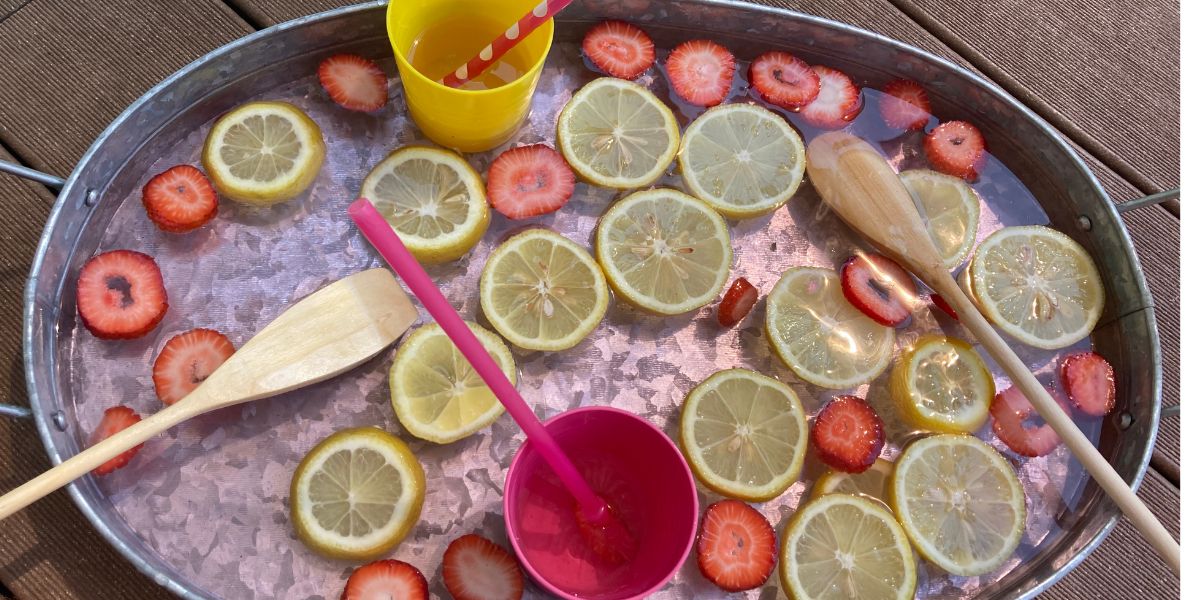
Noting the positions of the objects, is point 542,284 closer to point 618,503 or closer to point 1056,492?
point 618,503

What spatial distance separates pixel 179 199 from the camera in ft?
4.07

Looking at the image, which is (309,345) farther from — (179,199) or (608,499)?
(608,499)

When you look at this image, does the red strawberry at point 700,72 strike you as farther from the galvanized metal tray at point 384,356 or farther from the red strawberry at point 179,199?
the red strawberry at point 179,199

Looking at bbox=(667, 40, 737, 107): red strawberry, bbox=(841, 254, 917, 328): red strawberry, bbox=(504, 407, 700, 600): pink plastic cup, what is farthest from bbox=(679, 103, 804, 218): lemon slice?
bbox=(504, 407, 700, 600): pink plastic cup

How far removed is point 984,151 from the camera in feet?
4.73

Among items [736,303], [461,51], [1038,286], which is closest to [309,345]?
[461,51]

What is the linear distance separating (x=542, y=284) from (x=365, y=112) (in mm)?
406

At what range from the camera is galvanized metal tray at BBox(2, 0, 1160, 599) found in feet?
3.81

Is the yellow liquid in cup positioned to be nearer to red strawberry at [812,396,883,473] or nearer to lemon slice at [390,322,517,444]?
lemon slice at [390,322,517,444]

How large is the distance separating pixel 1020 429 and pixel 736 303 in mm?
475

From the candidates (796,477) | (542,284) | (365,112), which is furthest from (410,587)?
(365,112)

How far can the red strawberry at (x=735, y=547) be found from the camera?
1172 mm

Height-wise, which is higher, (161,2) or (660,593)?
(161,2)

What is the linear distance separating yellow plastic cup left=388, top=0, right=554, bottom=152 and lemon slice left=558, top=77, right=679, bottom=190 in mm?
87
